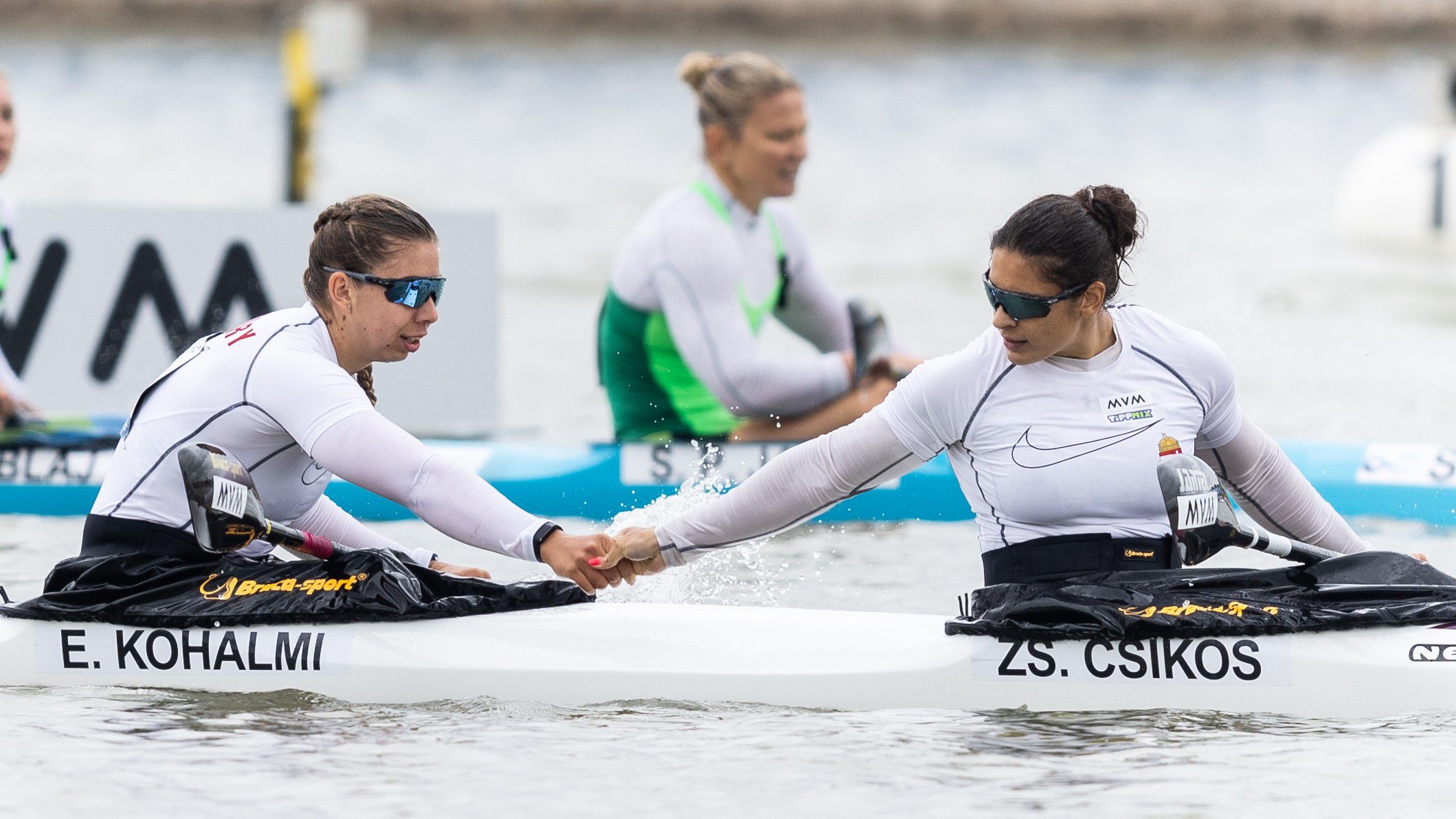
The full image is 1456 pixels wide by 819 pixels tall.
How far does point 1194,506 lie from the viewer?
3672 millimetres

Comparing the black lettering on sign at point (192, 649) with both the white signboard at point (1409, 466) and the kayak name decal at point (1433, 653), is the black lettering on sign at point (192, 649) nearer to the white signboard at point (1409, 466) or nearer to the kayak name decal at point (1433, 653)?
the kayak name decal at point (1433, 653)

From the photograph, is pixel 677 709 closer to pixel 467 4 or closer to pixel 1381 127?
pixel 1381 127

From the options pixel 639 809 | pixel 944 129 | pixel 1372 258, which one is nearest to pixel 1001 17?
pixel 944 129

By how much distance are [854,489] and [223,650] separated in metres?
1.34

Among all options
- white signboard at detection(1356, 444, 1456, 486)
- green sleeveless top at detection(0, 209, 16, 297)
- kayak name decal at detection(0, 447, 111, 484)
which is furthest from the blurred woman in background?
white signboard at detection(1356, 444, 1456, 486)

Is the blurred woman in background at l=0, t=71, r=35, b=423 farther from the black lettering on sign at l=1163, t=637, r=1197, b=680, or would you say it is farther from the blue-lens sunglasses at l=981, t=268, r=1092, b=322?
the black lettering on sign at l=1163, t=637, r=1197, b=680

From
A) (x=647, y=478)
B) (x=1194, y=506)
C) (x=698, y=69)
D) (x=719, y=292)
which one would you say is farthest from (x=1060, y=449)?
(x=698, y=69)

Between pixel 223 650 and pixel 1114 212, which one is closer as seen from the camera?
pixel 1114 212

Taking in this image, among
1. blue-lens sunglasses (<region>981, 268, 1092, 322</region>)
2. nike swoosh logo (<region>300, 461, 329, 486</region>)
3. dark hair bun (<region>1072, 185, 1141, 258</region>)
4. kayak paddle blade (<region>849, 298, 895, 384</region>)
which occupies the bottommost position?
nike swoosh logo (<region>300, 461, 329, 486</region>)

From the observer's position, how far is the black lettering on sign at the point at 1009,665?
12.6ft

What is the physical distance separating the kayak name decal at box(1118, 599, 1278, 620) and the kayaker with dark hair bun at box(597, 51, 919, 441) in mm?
2429

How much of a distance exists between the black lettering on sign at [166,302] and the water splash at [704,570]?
75.0 inches

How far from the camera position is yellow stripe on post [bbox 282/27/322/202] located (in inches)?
393

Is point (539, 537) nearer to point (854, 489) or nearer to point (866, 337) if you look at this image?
point (854, 489)
